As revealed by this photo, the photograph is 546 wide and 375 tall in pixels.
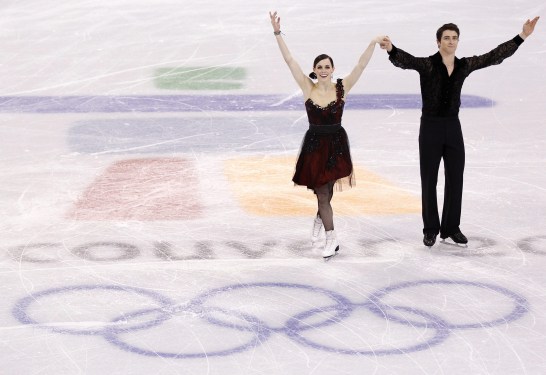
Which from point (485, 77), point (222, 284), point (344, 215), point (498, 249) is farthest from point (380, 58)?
point (222, 284)

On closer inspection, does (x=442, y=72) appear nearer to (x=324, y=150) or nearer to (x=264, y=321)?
(x=324, y=150)

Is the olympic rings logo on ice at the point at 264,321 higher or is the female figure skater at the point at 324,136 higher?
the female figure skater at the point at 324,136

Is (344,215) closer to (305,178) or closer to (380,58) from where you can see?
(305,178)

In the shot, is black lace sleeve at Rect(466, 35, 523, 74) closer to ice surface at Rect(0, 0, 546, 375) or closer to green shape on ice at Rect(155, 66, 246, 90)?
ice surface at Rect(0, 0, 546, 375)

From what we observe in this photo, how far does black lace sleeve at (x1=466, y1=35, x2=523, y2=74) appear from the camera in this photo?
7.52 meters

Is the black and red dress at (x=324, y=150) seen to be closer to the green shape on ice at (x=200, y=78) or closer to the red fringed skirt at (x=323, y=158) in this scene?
the red fringed skirt at (x=323, y=158)

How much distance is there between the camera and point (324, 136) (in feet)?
24.5

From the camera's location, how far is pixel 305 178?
7.47 metres

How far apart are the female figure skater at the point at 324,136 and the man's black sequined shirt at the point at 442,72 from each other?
30cm

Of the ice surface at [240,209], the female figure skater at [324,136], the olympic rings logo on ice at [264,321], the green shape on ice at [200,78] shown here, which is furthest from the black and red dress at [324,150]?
the green shape on ice at [200,78]

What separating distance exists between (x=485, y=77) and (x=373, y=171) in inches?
201

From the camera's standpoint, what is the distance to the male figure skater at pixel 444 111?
24.4 ft

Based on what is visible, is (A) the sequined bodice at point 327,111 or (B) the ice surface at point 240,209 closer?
(B) the ice surface at point 240,209

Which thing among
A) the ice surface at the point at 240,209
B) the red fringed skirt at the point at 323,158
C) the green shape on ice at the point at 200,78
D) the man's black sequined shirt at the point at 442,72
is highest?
the man's black sequined shirt at the point at 442,72
